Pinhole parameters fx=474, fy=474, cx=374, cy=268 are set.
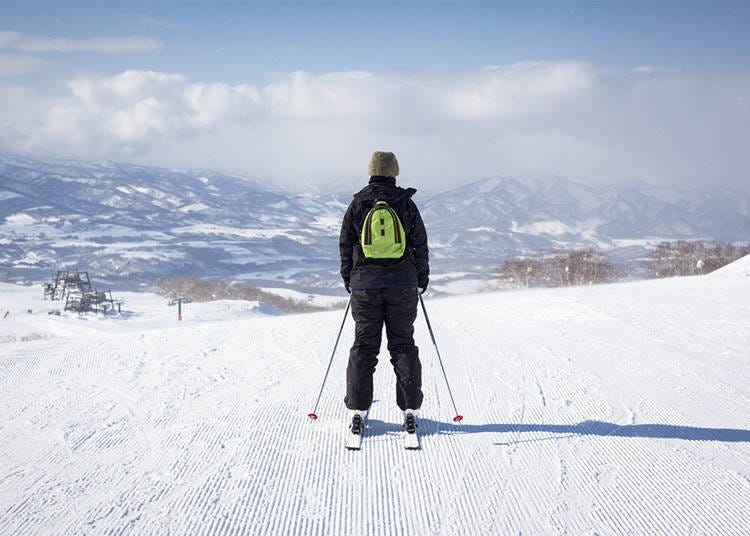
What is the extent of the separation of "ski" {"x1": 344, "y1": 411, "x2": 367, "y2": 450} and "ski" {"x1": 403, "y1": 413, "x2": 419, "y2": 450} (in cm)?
35

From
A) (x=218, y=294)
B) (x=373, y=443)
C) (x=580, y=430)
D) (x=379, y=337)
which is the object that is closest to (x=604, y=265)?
(x=580, y=430)

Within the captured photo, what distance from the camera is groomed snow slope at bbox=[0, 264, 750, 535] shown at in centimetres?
269

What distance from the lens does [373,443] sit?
3582mm

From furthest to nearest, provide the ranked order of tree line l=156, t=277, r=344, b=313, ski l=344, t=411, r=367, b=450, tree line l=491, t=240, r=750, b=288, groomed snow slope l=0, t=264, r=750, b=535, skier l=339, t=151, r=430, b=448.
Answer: tree line l=156, t=277, r=344, b=313 < tree line l=491, t=240, r=750, b=288 < skier l=339, t=151, r=430, b=448 < ski l=344, t=411, r=367, b=450 < groomed snow slope l=0, t=264, r=750, b=535

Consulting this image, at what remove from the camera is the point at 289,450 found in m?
3.47

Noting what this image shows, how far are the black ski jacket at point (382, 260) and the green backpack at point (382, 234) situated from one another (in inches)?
2.3

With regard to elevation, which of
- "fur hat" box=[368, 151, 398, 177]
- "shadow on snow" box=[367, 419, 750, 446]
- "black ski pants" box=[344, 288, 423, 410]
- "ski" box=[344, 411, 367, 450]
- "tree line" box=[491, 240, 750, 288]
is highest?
"fur hat" box=[368, 151, 398, 177]

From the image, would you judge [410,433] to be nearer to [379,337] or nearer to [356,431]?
[356,431]

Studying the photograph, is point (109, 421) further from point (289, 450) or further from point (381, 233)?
point (381, 233)

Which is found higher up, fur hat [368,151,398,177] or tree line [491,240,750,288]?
fur hat [368,151,398,177]

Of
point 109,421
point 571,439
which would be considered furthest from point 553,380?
point 109,421

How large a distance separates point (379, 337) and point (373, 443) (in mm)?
798

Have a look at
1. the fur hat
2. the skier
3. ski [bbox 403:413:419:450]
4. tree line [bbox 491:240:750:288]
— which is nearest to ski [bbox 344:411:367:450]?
the skier

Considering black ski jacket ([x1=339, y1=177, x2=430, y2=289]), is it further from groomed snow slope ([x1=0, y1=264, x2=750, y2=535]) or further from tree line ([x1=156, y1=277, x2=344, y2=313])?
tree line ([x1=156, y1=277, x2=344, y2=313])
